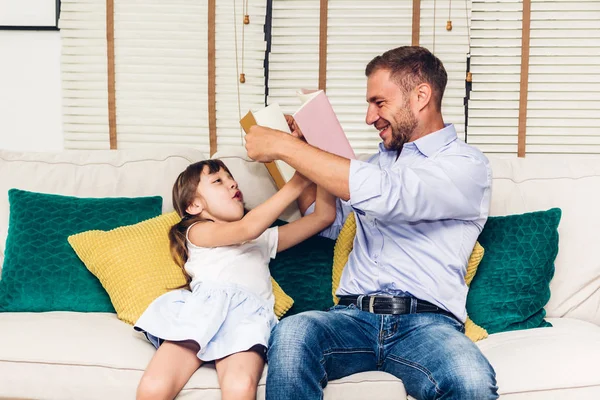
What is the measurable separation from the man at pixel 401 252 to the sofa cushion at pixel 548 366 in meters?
0.10

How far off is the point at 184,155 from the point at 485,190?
1052 mm

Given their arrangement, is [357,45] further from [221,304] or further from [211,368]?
[211,368]

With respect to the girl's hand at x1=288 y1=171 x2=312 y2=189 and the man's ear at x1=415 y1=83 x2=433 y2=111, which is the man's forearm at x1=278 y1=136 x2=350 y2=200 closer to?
the girl's hand at x1=288 y1=171 x2=312 y2=189

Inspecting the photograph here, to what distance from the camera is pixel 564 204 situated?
6.77 ft

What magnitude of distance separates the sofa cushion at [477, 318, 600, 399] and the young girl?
59 centimetres

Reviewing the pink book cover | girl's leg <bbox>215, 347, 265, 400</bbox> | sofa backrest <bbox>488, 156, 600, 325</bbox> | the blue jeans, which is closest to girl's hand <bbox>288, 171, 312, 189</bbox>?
the pink book cover

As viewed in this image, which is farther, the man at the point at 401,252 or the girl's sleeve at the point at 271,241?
the girl's sleeve at the point at 271,241

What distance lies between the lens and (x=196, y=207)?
1908 mm

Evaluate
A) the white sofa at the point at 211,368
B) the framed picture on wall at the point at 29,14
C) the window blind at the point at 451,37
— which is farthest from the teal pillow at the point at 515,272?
the framed picture on wall at the point at 29,14

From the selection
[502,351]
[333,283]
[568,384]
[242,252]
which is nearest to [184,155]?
[242,252]

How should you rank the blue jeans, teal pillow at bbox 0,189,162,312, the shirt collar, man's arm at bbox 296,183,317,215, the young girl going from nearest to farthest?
the blue jeans → the young girl → the shirt collar → teal pillow at bbox 0,189,162,312 → man's arm at bbox 296,183,317,215

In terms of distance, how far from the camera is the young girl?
58.9 inches

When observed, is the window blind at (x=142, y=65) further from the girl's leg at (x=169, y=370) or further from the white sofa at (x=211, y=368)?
the girl's leg at (x=169, y=370)

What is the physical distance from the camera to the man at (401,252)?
144cm
